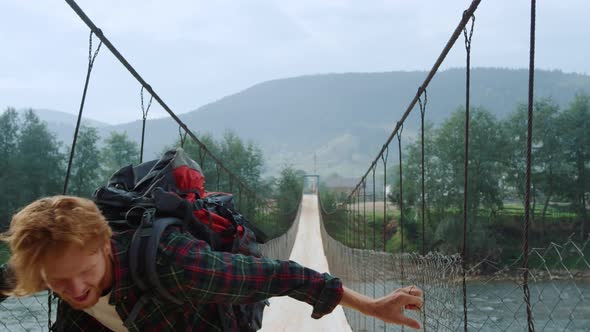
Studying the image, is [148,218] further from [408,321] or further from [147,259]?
[408,321]

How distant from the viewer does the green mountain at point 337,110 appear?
11906 centimetres

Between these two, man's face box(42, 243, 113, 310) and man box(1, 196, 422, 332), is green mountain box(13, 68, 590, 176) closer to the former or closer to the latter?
man box(1, 196, 422, 332)

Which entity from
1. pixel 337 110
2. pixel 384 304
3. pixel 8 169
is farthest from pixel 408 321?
pixel 337 110

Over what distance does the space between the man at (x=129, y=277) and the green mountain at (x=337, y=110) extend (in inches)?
4343

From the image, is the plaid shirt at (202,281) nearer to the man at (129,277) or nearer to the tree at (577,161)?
the man at (129,277)

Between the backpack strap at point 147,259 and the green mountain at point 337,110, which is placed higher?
the green mountain at point 337,110

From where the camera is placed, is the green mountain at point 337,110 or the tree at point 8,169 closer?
the tree at point 8,169

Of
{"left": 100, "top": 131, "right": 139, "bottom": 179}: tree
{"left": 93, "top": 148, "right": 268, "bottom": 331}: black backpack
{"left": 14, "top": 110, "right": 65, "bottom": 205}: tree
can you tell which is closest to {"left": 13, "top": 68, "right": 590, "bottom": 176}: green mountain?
{"left": 100, "top": 131, "right": 139, "bottom": 179}: tree

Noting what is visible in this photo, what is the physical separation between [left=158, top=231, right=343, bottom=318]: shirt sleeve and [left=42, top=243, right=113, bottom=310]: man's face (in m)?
0.08

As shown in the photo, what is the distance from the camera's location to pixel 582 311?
42.0ft

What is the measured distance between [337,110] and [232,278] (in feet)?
505

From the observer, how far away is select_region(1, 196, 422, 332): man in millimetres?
715

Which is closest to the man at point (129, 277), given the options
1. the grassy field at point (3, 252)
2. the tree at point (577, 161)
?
the grassy field at point (3, 252)

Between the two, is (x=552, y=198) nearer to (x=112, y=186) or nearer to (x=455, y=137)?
(x=455, y=137)
